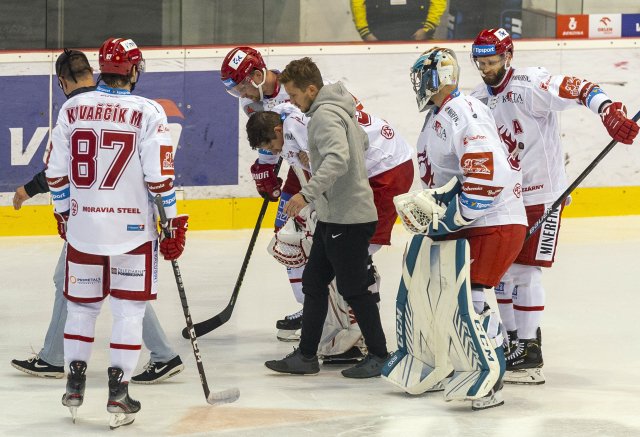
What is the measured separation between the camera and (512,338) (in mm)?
5195

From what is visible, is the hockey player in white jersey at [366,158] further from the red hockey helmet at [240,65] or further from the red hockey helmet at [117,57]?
the red hockey helmet at [117,57]

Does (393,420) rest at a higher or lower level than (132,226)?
lower

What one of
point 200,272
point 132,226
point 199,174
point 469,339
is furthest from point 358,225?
point 199,174

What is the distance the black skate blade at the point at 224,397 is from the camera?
14.4 ft

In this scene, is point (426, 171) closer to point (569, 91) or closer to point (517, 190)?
point (517, 190)

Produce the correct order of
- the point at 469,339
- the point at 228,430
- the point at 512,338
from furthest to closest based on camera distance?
the point at 512,338, the point at 469,339, the point at 228,430

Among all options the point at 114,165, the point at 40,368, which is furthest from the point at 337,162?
the point at 40,368

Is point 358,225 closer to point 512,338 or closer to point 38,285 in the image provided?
point 512,338

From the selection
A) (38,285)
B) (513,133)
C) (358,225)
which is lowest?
(38,285)

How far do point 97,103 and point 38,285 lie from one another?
2912mm

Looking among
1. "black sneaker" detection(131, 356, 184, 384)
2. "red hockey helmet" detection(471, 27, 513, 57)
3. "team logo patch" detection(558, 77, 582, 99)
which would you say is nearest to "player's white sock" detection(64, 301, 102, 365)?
"black sneaker" detection(131, 356, 184, 384)

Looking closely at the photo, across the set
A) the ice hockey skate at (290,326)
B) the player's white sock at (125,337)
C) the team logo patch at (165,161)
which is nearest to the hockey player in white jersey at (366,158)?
the ice hockey skate at (290,326)

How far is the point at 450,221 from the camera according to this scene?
4.45 metres

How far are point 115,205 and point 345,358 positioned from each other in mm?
1416
